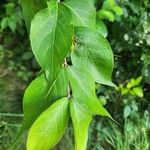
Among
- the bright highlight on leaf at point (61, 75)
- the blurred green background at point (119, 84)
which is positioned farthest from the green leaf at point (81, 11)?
the blurred green background at point (119, 84)

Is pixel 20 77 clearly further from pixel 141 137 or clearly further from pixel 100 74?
pixel 100 74

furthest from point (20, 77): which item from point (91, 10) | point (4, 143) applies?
point (91, 10)

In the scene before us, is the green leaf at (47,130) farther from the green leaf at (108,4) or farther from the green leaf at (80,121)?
the green leaf at (108,4)

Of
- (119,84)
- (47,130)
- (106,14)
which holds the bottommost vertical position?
(119,84)

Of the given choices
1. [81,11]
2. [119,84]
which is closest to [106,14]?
[119,84]

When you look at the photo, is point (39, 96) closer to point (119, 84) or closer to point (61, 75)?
point (61, 75)

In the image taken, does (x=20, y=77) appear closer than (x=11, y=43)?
Yes

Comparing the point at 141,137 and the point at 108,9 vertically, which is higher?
the point at 108,9
